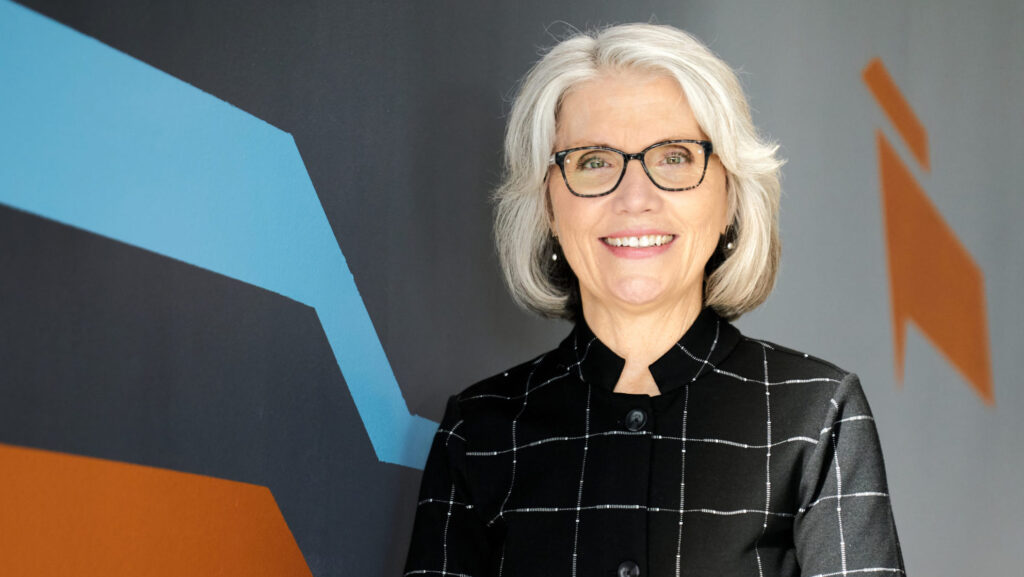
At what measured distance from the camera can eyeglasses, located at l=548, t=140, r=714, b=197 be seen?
1.62 m

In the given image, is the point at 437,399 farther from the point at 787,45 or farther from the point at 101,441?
the point at 787,45

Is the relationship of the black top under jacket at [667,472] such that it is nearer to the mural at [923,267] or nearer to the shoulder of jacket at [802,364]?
the shoulder of jacket at [802,364]

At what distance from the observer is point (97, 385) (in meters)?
1.26

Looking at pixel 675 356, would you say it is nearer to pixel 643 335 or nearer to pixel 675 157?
pixel 643 335

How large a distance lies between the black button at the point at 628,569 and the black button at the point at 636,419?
189 mm

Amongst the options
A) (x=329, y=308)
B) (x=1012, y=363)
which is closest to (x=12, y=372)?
(x=329, y=308)

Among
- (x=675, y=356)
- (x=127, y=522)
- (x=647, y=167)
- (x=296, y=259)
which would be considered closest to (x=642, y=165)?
(x=647, y=167)

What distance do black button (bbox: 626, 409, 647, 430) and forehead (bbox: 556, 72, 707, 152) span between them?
0.38 metres

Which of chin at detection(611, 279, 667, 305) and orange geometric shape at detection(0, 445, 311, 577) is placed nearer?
orange geometric shape at detection(0, 445, 311, 577)

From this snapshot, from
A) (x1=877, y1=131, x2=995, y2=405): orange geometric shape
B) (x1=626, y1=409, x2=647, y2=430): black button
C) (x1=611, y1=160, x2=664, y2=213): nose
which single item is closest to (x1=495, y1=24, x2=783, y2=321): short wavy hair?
(x1=611, y1=160, x2=664, y2=213): nose

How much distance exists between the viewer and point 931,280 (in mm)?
2738

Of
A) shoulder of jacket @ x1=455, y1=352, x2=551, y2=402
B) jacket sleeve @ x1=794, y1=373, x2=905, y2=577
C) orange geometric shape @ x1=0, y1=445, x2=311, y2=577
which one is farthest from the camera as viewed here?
shoulder of jacket @ x1=455, y1=352, x2=551, y2=402

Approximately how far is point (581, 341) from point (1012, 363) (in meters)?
1.66

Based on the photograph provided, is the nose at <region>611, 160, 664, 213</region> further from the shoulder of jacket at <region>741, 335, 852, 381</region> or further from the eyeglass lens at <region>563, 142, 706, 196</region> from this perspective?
the shoulder of jacket at <region>741, 335, 852, 381</region>
